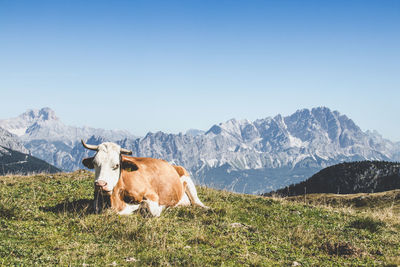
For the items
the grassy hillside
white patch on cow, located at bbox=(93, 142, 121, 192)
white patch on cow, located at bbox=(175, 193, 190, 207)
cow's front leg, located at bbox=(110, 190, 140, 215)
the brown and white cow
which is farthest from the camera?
white patch on cow, located at bbox=(175, 193, 190, 207)

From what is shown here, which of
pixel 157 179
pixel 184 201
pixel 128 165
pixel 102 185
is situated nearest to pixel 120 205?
pixel 102 185

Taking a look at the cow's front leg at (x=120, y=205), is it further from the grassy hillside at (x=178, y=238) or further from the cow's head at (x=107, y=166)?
the grassy hillside at (x=178, y=238)

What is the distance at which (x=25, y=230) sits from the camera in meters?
8.66

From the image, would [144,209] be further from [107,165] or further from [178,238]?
[178,238]

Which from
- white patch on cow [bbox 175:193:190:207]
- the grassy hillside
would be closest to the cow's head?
the grassy hillside

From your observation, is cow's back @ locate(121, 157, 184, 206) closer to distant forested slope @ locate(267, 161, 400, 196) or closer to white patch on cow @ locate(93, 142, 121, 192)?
white patch on cow @ locate(93, 142, 121, 192)

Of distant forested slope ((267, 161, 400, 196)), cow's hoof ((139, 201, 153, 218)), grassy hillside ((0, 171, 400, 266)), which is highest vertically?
cow's hoof ((139, 201, 153, 218))

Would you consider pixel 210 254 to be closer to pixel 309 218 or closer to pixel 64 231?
pixel 64 231

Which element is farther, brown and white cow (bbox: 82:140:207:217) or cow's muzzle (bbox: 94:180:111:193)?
brown and white cow (bbox: 82:140:207:217)

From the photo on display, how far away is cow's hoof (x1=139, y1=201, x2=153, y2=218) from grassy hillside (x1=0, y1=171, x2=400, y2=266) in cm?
75

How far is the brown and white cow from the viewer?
10578mm

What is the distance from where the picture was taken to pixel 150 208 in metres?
11.3

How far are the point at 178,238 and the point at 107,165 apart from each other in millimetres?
3517

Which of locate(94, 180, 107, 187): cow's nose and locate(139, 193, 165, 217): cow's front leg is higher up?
locate(94, 180, 107, 187): cow's nose
